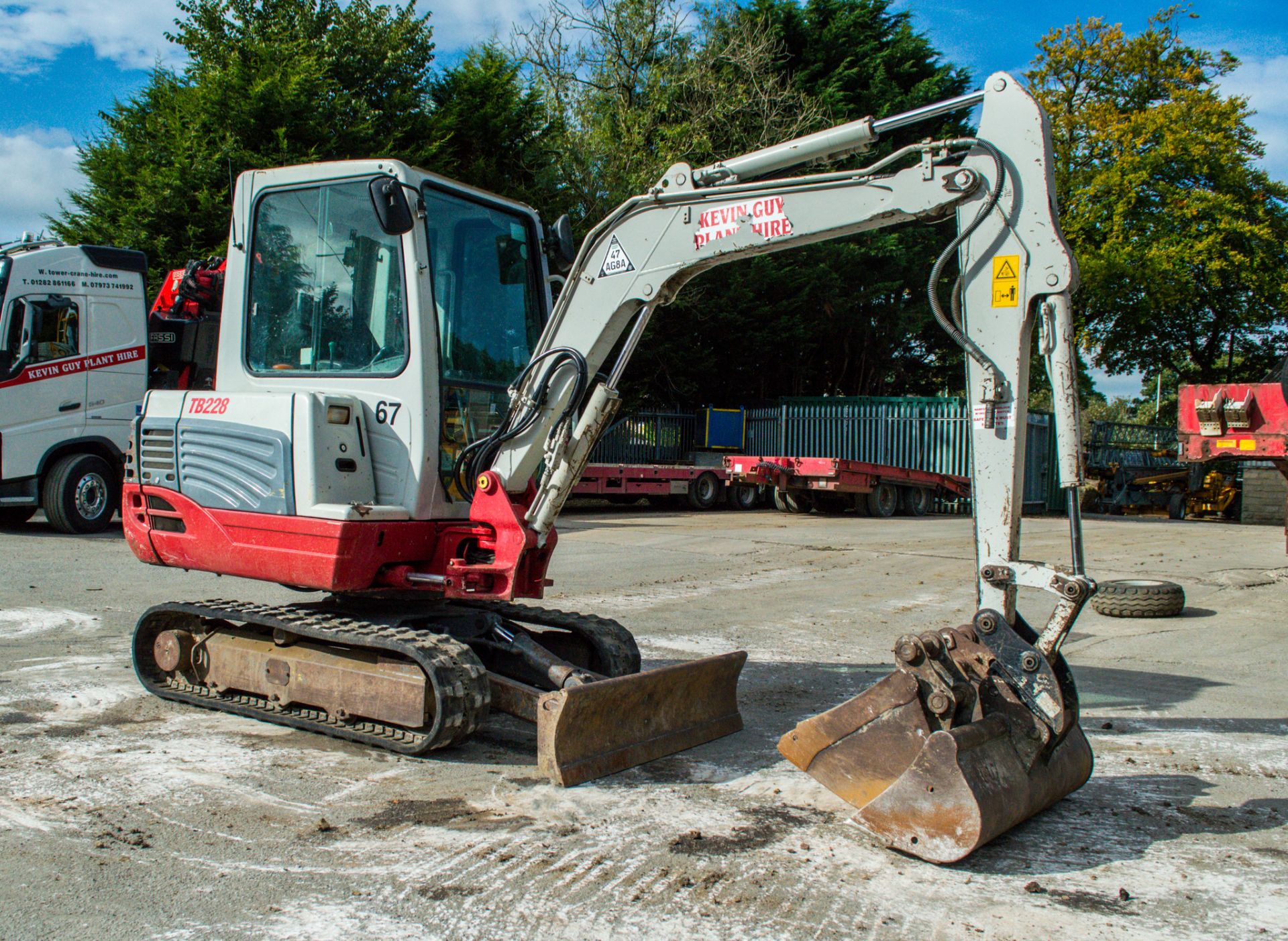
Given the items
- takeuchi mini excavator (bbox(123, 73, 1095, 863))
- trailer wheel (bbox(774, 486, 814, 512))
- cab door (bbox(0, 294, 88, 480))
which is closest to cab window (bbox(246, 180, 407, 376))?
takeuchi mini excavator (bbox(123, 73, 1095, 863))

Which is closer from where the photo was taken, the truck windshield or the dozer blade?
the dozer blade

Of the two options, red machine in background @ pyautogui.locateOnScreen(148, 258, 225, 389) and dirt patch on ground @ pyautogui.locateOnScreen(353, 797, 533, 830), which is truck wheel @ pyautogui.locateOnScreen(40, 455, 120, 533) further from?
dirt patch on ground @ pyautogui.locateOnScreen(353, 797, 533, 830)

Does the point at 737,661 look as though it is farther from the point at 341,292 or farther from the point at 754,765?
the point at 341,292

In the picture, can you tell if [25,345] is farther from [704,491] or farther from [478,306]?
[704,491]

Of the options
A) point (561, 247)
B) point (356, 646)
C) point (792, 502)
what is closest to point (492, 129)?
point (792, 502)

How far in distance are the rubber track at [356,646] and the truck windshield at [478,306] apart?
2.92ft

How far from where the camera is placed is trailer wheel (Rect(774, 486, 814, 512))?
22.2 metres

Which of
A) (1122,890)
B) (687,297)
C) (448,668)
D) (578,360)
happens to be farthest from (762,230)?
(687,297)

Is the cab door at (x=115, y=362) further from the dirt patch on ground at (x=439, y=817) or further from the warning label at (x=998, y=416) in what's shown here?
A: the warning label at (x=998, y=416)

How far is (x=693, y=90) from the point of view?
24625 millimetres

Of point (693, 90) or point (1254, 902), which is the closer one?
point (1254, 902)

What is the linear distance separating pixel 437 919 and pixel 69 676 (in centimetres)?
422

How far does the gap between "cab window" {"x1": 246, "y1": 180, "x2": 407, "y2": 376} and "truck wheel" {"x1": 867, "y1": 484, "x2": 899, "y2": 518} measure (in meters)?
16.9

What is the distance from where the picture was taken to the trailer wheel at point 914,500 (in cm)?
2250
